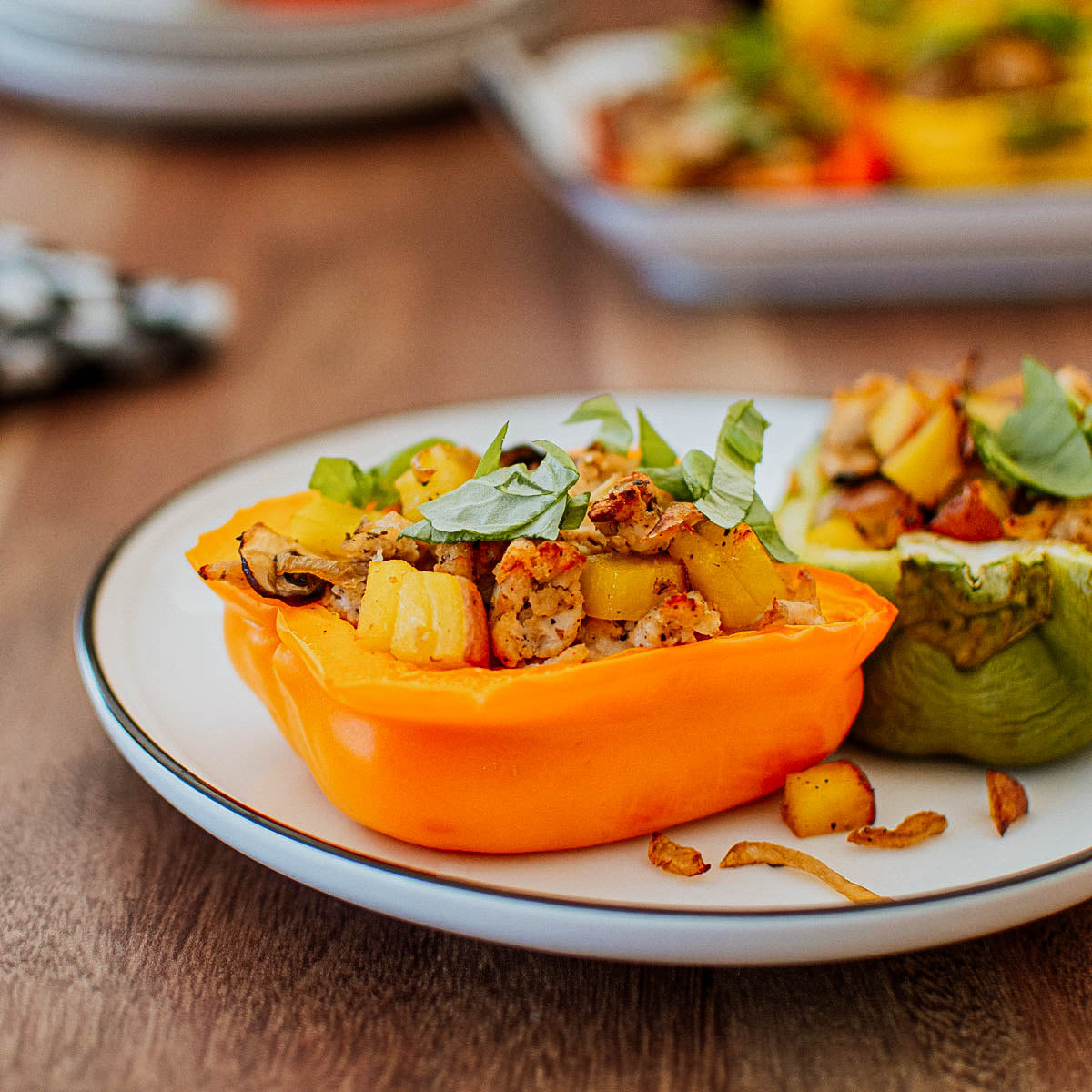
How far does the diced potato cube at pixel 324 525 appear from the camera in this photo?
55.4 inches

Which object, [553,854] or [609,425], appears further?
[609,425]

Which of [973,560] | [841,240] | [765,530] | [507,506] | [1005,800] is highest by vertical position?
[507,506]

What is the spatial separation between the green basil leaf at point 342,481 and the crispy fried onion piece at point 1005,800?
70 centimetres

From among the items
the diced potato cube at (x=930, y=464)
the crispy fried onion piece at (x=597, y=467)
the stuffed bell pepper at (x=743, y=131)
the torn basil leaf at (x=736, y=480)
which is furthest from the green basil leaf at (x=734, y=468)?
the stuffed bell pepper at (x=743, y=131)

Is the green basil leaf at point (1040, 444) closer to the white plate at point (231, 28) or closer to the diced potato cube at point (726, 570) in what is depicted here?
the diced potato cube at point (726, 570)

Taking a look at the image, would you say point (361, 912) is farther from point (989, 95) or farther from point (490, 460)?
point (989, 95)

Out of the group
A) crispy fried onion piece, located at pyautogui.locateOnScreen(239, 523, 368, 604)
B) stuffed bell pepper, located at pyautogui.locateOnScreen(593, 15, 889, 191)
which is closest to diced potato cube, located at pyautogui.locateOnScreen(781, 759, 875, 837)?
crispy fried onion piece, located at pyautogui.locateOnScreen(239, 523, 368, 604)

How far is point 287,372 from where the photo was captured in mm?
2900

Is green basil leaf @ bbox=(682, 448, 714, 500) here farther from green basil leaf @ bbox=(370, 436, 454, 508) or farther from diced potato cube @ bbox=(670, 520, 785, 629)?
green basil leaf @ bbox=(370, 436, 454, 508)

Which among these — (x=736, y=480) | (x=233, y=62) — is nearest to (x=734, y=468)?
(x=736, y=480)

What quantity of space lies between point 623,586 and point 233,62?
3.29 metres

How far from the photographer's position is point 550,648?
125 cm

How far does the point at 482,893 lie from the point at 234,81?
3.53 metres

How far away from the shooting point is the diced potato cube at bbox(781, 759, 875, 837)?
1.28 meters
